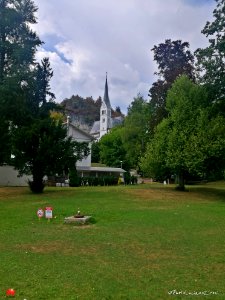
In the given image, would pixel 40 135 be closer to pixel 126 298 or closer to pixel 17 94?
pixel 17 94

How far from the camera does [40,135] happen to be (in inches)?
1176

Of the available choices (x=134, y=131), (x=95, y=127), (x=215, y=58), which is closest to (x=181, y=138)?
(x=215, y=58)

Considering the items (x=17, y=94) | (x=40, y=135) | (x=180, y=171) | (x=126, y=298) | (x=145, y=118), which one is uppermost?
(x=145, y=118)

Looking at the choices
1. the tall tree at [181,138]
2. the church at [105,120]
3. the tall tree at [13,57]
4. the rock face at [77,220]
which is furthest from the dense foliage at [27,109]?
the church at [105,120]

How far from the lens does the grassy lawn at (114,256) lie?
296 inches

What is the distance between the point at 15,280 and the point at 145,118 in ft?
186

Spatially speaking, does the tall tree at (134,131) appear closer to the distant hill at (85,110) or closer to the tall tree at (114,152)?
the tall tree at (114,152)

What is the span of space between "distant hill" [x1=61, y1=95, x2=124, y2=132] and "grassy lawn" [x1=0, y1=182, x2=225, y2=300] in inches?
5419

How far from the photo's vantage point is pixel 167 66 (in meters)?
44.4

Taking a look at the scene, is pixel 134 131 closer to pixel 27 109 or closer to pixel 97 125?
pixel 27 109

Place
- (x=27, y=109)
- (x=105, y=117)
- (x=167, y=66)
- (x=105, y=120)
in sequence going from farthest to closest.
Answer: (x=105, y=120), (x=105, y=117), (x=167, y=66), (x=27, y=109)

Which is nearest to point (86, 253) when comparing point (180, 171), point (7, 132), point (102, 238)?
point (102, 238)

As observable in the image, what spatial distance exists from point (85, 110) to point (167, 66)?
122 m

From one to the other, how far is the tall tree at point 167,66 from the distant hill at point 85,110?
109815 millimetres
